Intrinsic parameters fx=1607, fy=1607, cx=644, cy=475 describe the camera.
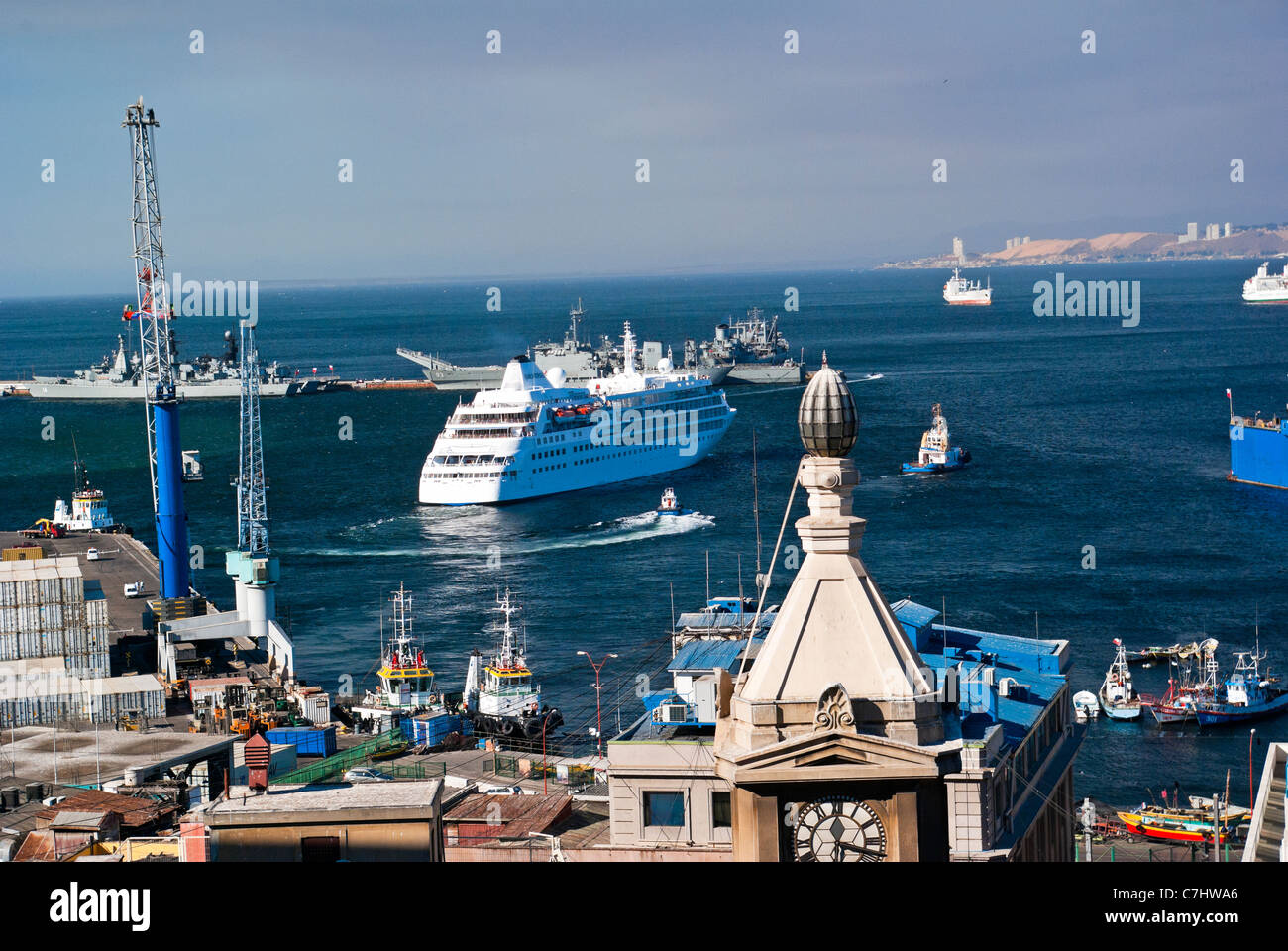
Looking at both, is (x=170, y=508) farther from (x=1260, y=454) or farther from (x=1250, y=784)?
(x=1260, y=454)

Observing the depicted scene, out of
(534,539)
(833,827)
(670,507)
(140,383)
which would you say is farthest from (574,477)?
(833,827)

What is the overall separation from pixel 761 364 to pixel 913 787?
431 feet

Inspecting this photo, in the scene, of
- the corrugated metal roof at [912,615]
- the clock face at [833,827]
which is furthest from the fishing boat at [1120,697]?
the clock face at [833,827]

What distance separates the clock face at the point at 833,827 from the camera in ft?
22.8

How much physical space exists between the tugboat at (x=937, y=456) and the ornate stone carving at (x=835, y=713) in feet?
237

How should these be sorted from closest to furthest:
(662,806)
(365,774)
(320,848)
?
1. (320,848)
2. (662,806)
3. (365,774)

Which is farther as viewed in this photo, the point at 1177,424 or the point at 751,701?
the point at 1177,424

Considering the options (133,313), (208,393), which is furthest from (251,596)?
(208,393)

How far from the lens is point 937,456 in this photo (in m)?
78.3

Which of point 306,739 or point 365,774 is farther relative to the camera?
point 306,739

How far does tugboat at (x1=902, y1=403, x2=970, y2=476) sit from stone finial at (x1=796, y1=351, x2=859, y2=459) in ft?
234

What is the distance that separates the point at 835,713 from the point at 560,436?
248 feet
